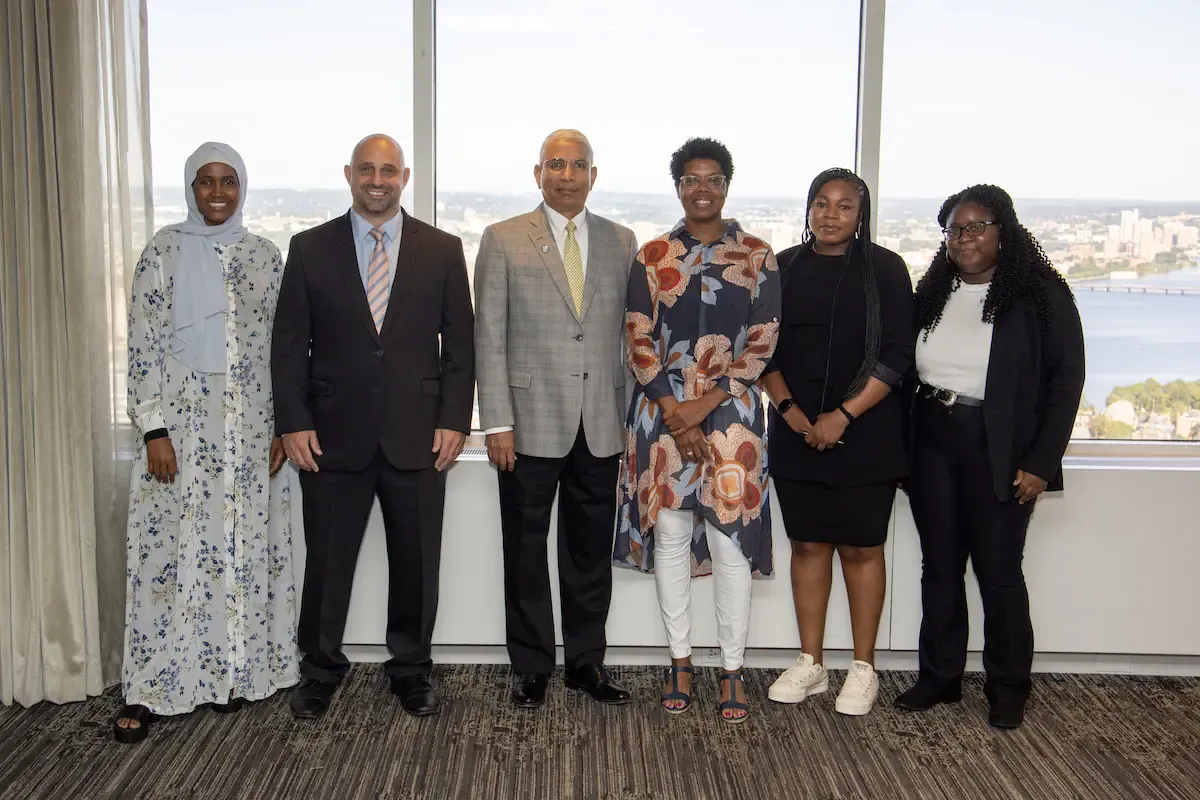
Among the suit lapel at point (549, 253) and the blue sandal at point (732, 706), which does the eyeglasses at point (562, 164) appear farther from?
the blue sandal at point (732, 706)

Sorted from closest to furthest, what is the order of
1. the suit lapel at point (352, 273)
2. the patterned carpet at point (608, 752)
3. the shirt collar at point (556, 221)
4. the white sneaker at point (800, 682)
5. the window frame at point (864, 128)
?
1. the patterned carpet at point (608, 752)
2. the suit lapel at point (352, 273)
3. the shirt collar at point (556, 221)
4. the white sneaker at point (800, 682)
5. the window frame at point (864, 128)

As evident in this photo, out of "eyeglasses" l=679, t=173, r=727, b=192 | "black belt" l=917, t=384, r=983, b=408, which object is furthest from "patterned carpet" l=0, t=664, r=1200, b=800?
"eyeglasses" l=679, t=173, r=727, b=192

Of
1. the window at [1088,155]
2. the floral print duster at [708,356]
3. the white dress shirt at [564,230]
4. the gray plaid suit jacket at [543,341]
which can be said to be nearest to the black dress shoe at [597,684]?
the floral print duster at [708,356]

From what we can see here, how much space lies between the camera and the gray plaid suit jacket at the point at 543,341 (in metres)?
2.94

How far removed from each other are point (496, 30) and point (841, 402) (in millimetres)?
1839

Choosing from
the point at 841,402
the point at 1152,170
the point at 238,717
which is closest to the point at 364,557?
the point at 238,717

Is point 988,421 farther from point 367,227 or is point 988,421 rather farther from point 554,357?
point 367,227

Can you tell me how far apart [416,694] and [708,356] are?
136 cm

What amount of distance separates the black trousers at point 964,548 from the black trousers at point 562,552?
37.8 inches

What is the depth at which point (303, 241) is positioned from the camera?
293 centimetres

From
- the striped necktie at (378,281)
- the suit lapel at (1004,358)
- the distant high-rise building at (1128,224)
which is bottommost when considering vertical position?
the suit lapel at (1004,358)

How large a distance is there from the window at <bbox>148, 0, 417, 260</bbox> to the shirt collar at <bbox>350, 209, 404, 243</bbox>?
63cm

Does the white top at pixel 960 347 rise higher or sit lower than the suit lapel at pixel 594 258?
lower

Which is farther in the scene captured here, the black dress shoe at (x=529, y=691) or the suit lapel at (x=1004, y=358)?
the black dress shoe at (x=529, y=691)
